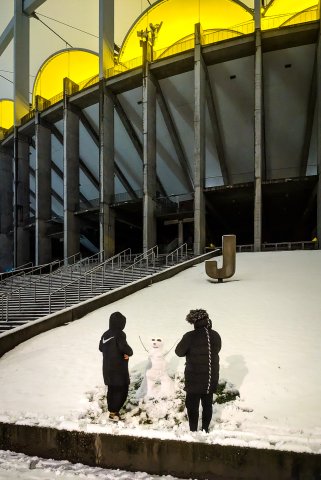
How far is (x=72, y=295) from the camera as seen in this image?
12320mm

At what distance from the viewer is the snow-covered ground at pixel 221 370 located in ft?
12.8

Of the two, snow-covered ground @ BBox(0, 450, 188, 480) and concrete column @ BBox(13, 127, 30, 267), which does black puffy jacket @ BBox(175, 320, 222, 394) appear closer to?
snow-covered ground @ BBox(0, 450, 188, 480)

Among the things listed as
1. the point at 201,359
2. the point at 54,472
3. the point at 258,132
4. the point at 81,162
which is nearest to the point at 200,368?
the point at 201,359

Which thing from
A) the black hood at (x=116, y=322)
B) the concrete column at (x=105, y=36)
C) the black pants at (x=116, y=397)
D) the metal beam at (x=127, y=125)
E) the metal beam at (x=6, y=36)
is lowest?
the black pants at (x=116, y=397)

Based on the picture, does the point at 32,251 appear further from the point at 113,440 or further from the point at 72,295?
the point at 113,440

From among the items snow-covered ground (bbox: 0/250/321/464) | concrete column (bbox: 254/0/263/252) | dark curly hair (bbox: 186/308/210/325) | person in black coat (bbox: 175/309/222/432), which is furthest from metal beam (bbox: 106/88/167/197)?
person in black coat (bbox: 175/309/222/432)

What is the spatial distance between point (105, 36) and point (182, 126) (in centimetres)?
861

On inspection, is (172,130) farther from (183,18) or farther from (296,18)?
(296,18)

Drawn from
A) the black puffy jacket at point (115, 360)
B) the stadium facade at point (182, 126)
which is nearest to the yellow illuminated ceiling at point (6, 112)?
the stadium facade at point (182, 126)

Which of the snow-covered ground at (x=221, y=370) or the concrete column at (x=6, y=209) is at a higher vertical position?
the concrete column at (x=6, y=209)

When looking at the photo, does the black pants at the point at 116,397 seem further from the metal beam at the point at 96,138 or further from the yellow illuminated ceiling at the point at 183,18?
the yellow illuminated ceiling at the point at 183,18

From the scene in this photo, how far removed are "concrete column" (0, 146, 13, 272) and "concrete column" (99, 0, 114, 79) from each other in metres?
15.1

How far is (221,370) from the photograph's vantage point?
17.6 feet

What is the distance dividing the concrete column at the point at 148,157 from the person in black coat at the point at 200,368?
1857 centimetres
